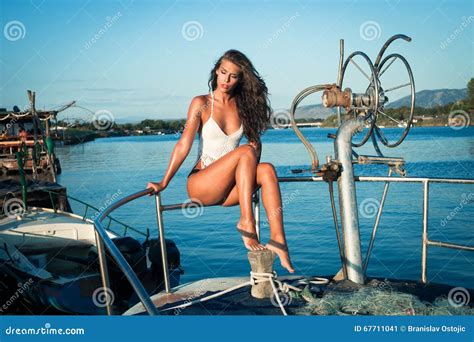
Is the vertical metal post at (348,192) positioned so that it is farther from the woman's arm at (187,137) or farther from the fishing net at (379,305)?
the woman's arm at (187,137)

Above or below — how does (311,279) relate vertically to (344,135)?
below

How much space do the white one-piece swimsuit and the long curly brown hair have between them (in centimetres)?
11

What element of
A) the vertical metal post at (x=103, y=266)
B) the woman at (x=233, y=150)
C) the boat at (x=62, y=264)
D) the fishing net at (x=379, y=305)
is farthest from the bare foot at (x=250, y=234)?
→ the boat at (x=62, y=264)

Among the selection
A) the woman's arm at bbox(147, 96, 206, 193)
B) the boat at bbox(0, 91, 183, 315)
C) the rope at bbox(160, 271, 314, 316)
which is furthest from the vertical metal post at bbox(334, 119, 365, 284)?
the boat at bbox(0, 91, 183, 315)

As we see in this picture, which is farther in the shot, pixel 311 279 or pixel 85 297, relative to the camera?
pixel 85 297

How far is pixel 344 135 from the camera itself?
12.1 feet

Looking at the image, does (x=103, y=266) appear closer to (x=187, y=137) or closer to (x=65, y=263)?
(x=187, y=137)

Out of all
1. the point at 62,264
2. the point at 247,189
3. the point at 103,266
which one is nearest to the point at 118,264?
the point at 103,266

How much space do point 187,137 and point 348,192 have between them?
3.86 ft

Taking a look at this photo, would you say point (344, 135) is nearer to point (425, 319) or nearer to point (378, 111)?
point (378, 111)

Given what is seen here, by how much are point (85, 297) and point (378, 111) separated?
700 centimetres

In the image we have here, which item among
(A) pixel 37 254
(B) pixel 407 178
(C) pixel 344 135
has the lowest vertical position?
(A) pixel 37 254

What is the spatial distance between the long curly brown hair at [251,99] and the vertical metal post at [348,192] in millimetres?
584

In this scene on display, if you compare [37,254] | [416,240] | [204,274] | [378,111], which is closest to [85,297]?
[37,254]
